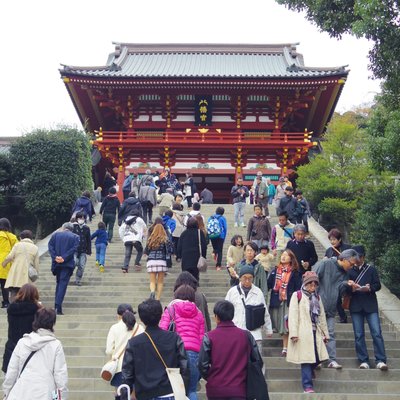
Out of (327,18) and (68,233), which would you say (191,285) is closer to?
(68,233)

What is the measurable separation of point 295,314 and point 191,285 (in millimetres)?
1661

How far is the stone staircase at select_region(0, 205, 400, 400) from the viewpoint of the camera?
769 centimetres

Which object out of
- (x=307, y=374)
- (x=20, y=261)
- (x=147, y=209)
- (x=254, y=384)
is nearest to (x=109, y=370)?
(x=254, y=384)

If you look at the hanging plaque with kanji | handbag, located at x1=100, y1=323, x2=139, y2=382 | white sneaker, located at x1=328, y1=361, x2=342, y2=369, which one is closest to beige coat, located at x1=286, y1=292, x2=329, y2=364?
white sneaker, located at x1=328, y1=361, x2=342, y2=369

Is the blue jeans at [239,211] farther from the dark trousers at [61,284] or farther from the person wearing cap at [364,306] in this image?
the person wearing cap at [364,306]

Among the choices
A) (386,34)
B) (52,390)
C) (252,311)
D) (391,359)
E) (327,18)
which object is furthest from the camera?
(327,18)

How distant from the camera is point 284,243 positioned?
11.0 meters

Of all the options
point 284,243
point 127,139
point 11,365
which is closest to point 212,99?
point 127,139

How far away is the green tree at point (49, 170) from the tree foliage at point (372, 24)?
33.3 feet

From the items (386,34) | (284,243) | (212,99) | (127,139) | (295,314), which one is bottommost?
(295,314)

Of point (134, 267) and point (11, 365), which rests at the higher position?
point (134, 267)

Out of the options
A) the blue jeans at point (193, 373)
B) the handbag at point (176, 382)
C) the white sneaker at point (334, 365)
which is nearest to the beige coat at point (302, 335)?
the white sneaker at point (334, 365)

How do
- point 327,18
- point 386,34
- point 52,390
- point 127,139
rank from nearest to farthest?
point 52,390, point 386,34, point 327,18, point 127,139

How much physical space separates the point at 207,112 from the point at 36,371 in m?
22.4
